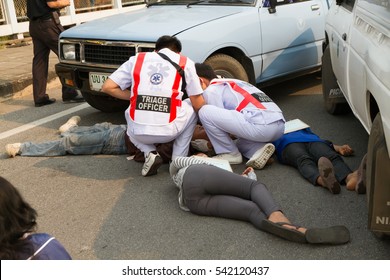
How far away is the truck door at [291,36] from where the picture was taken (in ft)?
19.6

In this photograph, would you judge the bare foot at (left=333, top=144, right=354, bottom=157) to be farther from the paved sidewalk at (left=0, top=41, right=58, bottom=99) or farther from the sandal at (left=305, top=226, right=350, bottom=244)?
the paved sidewalk at (left=0, top=41, right=58, bottom=99)

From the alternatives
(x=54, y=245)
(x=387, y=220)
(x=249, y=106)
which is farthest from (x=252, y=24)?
(x=54, y=245)

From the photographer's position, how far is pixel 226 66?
5.59 metres

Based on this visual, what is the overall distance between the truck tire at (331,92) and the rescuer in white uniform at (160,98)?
184 cm

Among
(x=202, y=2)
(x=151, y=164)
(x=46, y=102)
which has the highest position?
(x=202, y=2)

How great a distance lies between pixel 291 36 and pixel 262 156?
230 centimetres

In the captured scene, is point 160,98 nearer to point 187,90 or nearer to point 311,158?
point 187,90

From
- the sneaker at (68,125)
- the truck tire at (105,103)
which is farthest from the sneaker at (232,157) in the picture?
the truck tire at (105,103)

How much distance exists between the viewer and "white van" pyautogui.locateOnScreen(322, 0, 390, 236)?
2.78 meters

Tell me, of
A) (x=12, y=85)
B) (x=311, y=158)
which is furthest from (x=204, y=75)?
(x=12, y=85)

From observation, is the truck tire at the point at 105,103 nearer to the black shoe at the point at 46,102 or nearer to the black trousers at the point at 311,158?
the black shoe at the point at 46,102

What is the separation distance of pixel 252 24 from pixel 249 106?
1680 mm

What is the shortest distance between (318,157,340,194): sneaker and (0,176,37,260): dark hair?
2464 mm
